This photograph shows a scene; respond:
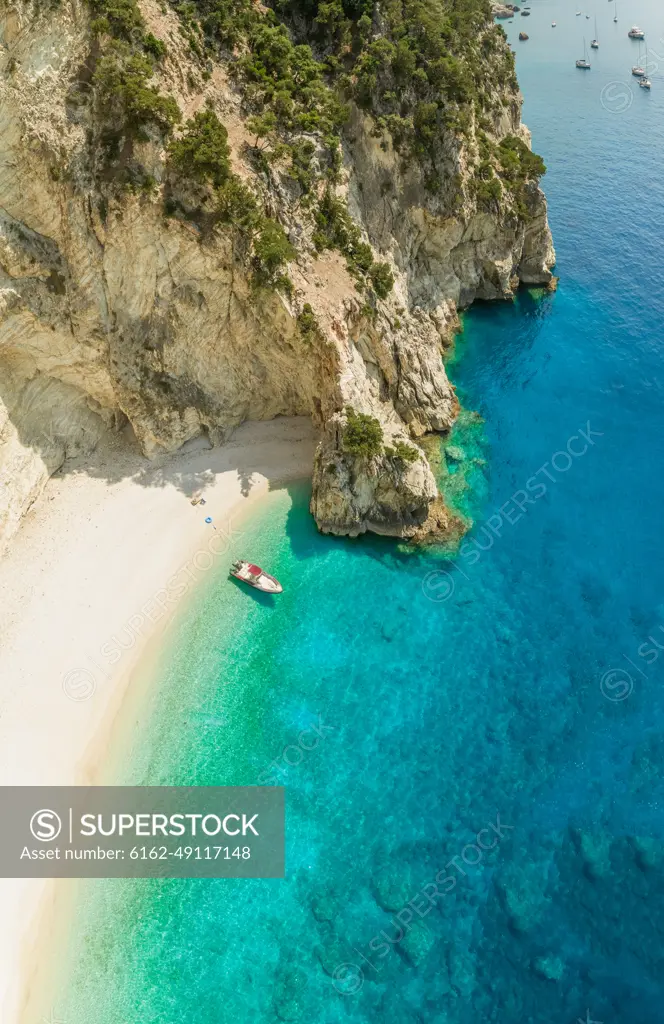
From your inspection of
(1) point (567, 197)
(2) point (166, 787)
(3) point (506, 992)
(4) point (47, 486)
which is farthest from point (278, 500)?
(1) point (567, 197)

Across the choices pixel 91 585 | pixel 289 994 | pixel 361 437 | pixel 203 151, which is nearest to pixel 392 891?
pixel 289 994

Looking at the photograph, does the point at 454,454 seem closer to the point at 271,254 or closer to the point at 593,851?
the point at 271,254

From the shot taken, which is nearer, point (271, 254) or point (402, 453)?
point (271, 254)

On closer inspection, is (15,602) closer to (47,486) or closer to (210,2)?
(47,486)

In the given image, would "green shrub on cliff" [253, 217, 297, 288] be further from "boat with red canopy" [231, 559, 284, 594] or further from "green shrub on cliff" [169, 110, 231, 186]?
"boat with red canopy" [231, 559, 284, 594]

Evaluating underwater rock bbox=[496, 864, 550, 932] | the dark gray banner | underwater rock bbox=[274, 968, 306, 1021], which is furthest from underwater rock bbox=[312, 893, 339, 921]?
underwater rock bbox=[496, 864, 550, 932]

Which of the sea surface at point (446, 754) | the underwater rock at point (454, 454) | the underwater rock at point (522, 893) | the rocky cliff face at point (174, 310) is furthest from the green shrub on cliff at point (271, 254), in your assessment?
the underwater rock at point (522, 893)
